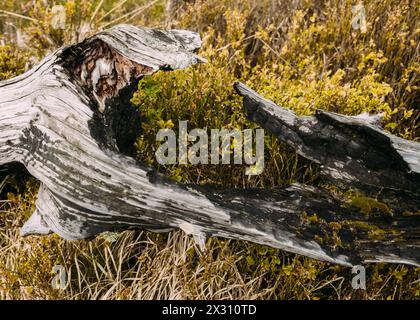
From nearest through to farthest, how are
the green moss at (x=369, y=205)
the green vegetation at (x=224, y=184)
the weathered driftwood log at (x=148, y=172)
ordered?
the weathered driftwood log at (x=148, y=172), the green moss at (x=369, y=205), the green vegetation at (x=224, y=184)

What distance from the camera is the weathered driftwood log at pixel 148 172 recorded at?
8.39 feet

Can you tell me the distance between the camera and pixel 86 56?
8.96ft

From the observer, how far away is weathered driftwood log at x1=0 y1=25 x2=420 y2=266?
8.39 feet

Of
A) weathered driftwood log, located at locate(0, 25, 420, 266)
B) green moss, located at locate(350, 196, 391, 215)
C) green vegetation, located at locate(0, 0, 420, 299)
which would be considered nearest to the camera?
weathered driftwood log, located at locate(0, 25, 420, 266)

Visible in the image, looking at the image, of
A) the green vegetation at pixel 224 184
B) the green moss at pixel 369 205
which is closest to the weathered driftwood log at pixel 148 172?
the green moss at pixel 369 205

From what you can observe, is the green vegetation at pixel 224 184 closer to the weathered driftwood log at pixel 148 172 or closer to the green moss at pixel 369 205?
the green moss at pixel 369 205

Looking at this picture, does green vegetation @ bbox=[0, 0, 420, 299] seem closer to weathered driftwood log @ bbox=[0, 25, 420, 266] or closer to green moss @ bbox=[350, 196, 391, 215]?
green moss @ bbox=[350, 196, 391, 215]

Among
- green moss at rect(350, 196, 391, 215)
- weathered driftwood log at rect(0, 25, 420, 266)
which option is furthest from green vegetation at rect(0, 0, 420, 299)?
weathered driftwood log at rect(0, 25, 420, 266)

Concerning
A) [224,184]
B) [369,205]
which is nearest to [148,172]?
[224,184]

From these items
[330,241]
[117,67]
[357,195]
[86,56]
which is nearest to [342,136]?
[357,195]

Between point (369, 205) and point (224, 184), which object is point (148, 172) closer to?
point (224, 184)

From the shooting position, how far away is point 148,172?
101 inches

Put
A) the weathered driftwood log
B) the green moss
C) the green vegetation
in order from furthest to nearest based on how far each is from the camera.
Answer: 1. the green vegetation
2. the green moss
3. the weathered driftwood log

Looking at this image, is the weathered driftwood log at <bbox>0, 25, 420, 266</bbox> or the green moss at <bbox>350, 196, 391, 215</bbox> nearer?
the weathered driftwood log at <bbox>0, 25, 420, 266</bbox>
